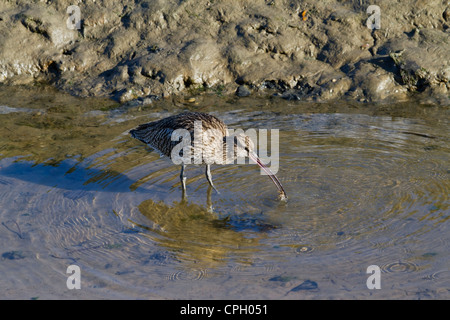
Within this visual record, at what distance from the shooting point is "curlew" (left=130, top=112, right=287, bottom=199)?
7.55 m

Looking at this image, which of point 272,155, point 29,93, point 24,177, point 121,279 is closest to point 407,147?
point 272,155

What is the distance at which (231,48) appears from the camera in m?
10.8

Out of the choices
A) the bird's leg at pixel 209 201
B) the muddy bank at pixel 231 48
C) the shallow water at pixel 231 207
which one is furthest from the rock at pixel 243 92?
the bird's leg at pixel 209 201

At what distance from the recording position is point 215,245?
653cm

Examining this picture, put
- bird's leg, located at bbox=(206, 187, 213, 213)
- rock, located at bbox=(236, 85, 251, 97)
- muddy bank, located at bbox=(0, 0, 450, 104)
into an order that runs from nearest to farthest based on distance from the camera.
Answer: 1. bird's leg, located at bbox=(206, 187, 213, 213)
2. muddy bank, located at bbox=(0, 0, 450, 104)
3. rock, located at bbox=(236, 85, 251, 97)

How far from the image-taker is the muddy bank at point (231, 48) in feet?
33.9

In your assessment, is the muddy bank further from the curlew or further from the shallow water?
the curlew

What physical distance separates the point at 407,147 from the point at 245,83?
3342mm

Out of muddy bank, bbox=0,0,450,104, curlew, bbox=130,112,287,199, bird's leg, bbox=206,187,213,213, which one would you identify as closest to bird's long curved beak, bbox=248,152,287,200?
curlew, bbox=130,112,287,199

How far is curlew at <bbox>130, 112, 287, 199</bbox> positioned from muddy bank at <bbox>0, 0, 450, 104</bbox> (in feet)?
8.34

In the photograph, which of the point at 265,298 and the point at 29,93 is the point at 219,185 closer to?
the point at 265,298

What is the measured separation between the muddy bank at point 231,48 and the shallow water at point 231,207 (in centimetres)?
49

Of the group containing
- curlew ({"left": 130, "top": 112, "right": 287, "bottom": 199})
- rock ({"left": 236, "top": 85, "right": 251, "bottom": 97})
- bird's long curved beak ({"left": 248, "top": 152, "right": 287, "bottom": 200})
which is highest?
rock ({"left": 236, "top": 85, "right": 251, "bottom": 97})

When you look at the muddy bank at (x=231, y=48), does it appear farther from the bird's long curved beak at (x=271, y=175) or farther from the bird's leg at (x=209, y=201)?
the bird's leg at (x=209, y=201)
